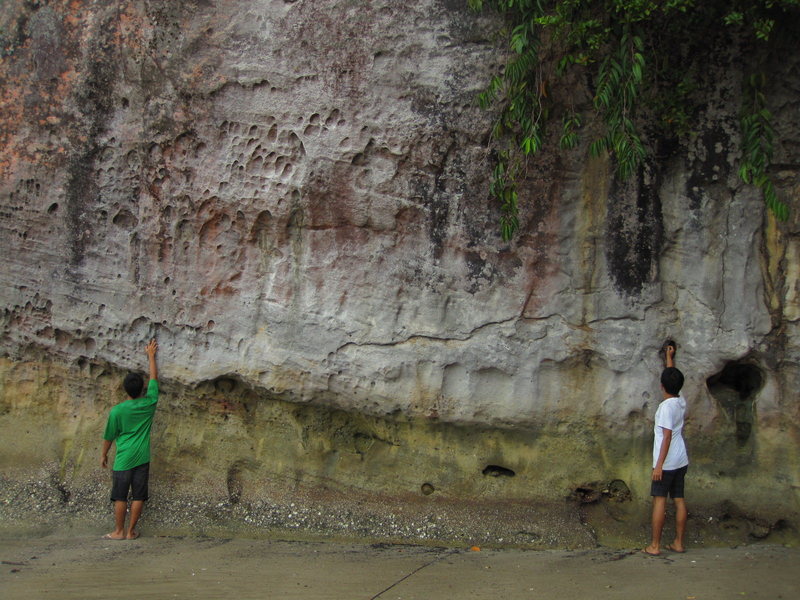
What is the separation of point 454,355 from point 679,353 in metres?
1.48

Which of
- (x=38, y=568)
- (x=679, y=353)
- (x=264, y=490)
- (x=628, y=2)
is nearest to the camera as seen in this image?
(x=628, y=2)

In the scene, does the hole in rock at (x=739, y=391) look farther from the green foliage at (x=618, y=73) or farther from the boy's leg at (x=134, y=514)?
the boy's leg at (x=134, y=514)

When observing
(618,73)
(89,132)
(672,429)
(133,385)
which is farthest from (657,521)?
(89,132)

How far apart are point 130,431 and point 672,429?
3478mm

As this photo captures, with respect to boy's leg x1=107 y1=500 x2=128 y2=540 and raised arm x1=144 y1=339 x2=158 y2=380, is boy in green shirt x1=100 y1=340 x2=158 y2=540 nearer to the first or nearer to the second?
boy's leg x1=107 y1=500 x2=128 y2=540

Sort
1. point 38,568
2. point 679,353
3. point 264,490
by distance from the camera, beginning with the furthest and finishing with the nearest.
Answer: point 264,490, point 679,353, point 38,568

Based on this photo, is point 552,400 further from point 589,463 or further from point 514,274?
point 514,274

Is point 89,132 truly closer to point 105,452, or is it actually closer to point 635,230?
point 105,452

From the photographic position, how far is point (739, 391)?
5168 millimetres

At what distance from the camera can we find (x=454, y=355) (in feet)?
17.0

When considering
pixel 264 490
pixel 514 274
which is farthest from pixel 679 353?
pixel 264 490

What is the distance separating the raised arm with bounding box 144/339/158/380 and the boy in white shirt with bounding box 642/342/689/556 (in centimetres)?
341

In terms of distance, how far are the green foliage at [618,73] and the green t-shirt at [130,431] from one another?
2.69m

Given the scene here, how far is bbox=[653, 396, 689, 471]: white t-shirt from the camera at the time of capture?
4551 millimetres
